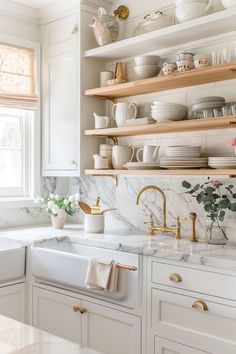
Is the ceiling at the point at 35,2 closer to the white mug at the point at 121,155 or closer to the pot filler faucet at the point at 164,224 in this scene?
the white mug at the point at 121,155

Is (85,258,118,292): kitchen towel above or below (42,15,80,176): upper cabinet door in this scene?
below

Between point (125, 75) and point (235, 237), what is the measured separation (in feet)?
4.61

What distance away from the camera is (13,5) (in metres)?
3.47

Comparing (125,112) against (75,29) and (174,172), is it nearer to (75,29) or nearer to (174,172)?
(174,172)

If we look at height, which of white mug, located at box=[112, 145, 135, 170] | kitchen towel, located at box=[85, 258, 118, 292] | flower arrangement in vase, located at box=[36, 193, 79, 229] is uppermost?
white mug, located at box=[112, 145, 135, 170]

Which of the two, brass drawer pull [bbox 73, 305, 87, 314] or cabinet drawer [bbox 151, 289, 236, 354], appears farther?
brass drawer pull [bbox 73, 305, 87, 314]

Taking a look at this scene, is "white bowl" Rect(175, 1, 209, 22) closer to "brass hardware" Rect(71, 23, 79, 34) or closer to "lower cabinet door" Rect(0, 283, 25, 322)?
"brass hardware" Rect(71, 23, 79, 34)

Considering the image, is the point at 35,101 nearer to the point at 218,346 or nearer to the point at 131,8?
the point at 131,8

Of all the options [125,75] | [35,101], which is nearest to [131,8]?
[125,75]

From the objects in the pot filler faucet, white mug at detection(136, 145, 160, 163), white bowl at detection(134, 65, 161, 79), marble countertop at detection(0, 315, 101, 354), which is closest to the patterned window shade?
white bowl at detection(134, 65, 161, 79)

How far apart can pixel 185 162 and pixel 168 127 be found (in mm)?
249

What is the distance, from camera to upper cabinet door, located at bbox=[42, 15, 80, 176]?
3.34 m

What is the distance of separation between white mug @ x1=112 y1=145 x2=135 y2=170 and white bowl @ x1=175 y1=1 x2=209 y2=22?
938 millimetres

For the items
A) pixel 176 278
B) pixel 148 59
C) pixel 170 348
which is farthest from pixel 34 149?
pixel 170 348
